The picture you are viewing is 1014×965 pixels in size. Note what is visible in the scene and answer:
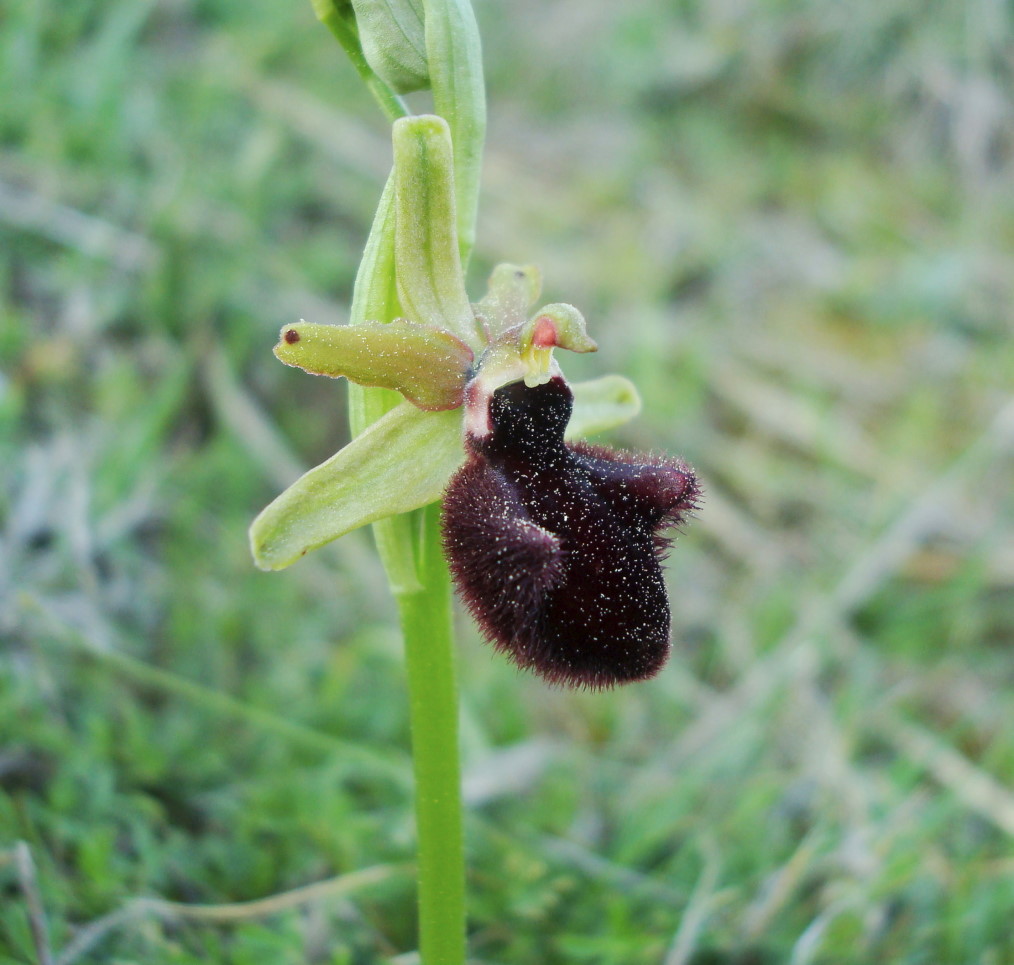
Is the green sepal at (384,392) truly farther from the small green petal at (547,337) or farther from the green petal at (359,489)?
the small green petal at (547,337)

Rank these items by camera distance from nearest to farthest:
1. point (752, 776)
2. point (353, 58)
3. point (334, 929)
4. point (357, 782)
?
point (353, 58) < point (334, 929) < point (357, 782) < point (752, 776)

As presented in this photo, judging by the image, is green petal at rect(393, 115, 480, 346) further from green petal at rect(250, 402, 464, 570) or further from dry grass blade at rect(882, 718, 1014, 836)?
dry grass blade at rect(882, 718, 1014, 836)

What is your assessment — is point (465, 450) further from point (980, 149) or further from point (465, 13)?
point (980, 149)

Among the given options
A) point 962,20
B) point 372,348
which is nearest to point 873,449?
point 962,20

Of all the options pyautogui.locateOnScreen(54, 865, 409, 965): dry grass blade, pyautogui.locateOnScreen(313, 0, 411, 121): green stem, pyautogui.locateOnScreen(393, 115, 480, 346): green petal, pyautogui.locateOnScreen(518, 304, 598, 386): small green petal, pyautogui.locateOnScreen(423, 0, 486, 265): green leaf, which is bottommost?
pyautogui.locateOnScreen(54, 865, 409, 965): dry grass blade

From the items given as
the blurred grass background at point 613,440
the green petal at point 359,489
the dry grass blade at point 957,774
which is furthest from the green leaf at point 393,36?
the dry grass blade at point 957,774

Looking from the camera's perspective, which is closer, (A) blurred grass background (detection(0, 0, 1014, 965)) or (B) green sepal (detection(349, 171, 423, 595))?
(B) green sepal (detection(349, 171, 423, 595))

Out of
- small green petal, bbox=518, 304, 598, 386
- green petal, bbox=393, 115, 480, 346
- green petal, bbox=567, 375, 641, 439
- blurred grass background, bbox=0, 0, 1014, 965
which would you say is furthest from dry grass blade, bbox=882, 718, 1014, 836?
green petal, bbox=393, 115, 480, 346

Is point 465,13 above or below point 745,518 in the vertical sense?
below
